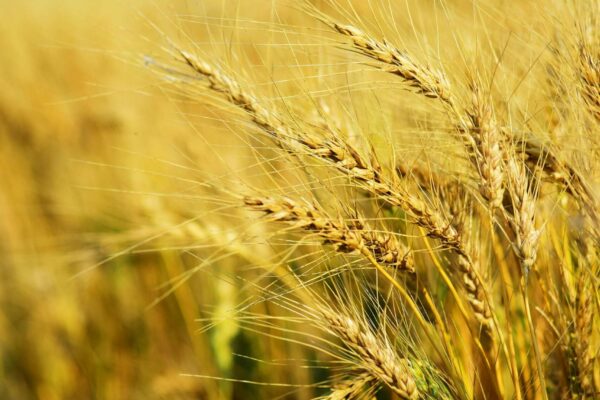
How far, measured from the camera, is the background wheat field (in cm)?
93

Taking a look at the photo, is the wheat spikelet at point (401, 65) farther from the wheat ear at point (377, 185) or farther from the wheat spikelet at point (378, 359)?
the wheat spikelet at point (378, 359)

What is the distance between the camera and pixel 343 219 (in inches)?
37.2

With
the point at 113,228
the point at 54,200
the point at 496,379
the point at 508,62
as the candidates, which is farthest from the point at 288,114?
the point at 54,200

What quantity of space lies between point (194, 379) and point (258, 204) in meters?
1.08

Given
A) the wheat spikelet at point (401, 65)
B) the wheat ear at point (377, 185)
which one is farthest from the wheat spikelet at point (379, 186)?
the wheat spikelet at point (401, 65)

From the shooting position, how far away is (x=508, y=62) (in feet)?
4.64

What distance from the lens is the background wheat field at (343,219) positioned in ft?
3.06

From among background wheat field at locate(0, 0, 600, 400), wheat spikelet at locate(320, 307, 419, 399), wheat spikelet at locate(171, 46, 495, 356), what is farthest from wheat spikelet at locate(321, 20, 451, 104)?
wheat spikelet at locate(320, 307, 419, 399)

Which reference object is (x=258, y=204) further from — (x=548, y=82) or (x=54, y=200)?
(x=54, y=200)

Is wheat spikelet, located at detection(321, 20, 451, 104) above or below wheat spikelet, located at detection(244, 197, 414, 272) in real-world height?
above

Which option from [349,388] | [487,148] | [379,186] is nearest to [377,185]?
[379,186]

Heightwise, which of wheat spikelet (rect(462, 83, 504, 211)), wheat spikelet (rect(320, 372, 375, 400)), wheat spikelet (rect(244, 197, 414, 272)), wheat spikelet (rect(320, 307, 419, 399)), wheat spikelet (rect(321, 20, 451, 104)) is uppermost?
wheat spikelet (rect(321, 20, 451, 104))

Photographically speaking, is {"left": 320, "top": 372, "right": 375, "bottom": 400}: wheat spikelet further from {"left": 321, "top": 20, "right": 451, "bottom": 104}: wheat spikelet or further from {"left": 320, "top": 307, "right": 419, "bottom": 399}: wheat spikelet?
{"left": 321, "top": 20, "right": 451, "bottom": 104}: wheat spikelet

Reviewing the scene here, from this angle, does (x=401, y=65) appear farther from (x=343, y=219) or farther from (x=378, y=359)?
(x=378, y=359)
